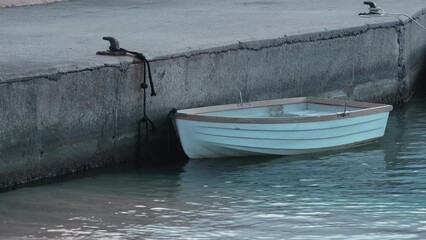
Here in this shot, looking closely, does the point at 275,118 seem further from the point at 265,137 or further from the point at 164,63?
the point at 164,63

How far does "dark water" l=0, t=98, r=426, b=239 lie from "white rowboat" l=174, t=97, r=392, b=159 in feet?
0.45

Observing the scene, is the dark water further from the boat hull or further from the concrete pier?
the concrete pier

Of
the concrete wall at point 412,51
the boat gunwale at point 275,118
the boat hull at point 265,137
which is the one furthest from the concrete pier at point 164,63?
the boat hull at point 265,137

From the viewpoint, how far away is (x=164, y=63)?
476 inches

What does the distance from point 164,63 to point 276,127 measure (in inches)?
51.9

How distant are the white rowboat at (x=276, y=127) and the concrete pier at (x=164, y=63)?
0.43 meters

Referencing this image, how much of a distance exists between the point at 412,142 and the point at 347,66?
7.43 feet

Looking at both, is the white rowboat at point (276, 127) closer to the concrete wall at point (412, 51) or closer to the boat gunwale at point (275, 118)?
the boat gunwale at point (275, 118)

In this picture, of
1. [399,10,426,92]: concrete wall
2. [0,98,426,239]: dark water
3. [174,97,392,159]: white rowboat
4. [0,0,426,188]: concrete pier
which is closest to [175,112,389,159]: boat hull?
[174,97,392,159]: white rowboat

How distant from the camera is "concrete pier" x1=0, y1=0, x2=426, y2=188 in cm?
1086

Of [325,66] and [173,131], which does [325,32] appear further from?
[173,131]

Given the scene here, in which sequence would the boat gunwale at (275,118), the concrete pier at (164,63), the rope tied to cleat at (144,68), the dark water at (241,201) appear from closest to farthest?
the dark water at (241,201) < the concrete pier at (164,63) < the boat gunwale at (275,118) < the rope tied to cleat at (144,68)

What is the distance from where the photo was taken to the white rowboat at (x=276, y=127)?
11719mm

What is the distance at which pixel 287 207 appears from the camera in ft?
33.0
